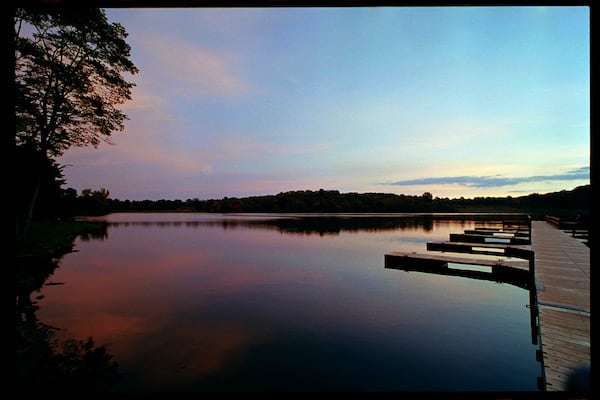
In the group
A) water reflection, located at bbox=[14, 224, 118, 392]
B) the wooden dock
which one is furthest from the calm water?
the wooden dock

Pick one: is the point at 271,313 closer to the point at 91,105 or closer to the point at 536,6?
the point at 536,6

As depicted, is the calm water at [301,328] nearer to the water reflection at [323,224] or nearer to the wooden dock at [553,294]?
the wooden dock at [553,294]

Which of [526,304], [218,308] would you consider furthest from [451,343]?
[218,308]

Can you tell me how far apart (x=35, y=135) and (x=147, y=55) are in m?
4.84

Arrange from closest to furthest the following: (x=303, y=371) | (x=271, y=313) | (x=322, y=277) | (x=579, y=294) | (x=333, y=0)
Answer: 1. (x=333, y=0)
2. (x=303, y=371)
3. (x=579, y=294)
4. (x=271, y=313)
5. (x=322, y=277)

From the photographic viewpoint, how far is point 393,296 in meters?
10.1

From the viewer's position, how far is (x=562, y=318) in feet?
16.2

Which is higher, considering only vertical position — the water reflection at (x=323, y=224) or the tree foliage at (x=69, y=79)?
the tree foliage at (x=69, y=79)

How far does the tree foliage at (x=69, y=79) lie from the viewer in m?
10.2

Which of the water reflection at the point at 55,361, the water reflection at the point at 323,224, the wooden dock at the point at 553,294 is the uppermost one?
the wooden dock at the point at 553,294

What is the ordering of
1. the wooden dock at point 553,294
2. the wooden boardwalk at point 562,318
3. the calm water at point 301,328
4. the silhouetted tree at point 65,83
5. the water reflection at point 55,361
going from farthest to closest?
the silhouetted tree at point 65,83 < the calm water at point 301,328 < the water reflection at point 55,361 < the wooden dock at point 553,294 < the wooden boardwalk at point 562,318

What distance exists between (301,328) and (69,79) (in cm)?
1175

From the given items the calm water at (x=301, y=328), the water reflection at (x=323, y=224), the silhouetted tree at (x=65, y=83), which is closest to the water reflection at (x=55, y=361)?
the calm water at (x=301, y=328)

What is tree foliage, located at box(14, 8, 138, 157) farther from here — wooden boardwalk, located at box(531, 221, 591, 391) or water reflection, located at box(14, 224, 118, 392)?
wooden boardwalk, located at box(531, 221, 591, 391)
